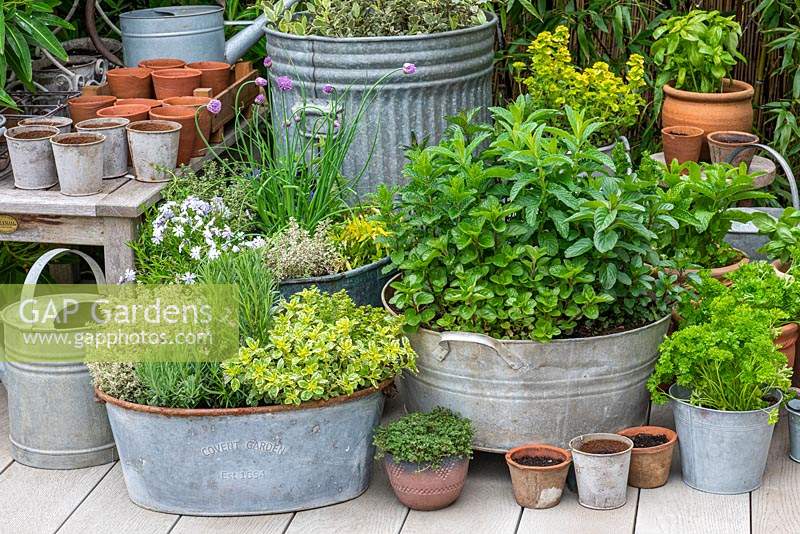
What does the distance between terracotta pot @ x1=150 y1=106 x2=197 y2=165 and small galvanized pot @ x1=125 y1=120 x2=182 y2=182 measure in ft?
0.39

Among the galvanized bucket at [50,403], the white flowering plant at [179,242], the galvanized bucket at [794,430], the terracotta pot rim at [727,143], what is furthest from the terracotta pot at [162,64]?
the galvanized bucket at [794,430]

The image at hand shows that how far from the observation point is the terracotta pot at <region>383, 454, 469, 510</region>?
9.37 feet

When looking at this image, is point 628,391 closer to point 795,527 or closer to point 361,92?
point 795,527

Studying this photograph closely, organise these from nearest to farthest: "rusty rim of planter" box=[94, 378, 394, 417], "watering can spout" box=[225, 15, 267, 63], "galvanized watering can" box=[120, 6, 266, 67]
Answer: "rusty rim of planter" box=[94, 378, 394, 417], "galvanized watering can" box=[120, 6, 266, 67], "watering can spout" box=[225, 15, 267, 63]

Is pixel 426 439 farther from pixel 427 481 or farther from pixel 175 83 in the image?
pixel 175 83

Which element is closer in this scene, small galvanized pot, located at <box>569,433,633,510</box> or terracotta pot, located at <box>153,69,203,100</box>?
small galvanized pot, located at <box>569,433,633,510</box>

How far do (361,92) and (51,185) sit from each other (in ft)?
3.23

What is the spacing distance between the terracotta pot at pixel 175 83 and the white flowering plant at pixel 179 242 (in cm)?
72

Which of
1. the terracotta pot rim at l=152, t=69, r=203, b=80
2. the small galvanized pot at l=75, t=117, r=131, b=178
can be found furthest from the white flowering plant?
the terracotta pot rim at l=152, t=69, r=203, b=80

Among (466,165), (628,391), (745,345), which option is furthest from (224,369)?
(745,345)

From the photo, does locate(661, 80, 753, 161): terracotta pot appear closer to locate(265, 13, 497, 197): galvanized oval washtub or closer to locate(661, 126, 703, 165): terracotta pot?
locate(661, 126, 703, 165): terracotta pot

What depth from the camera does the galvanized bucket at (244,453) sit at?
284 centimetres

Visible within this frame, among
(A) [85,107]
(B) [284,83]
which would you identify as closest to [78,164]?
(A) [85,107]

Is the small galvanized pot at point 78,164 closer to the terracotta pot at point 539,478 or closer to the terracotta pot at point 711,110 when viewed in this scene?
the terracotta pot at point 539,478
